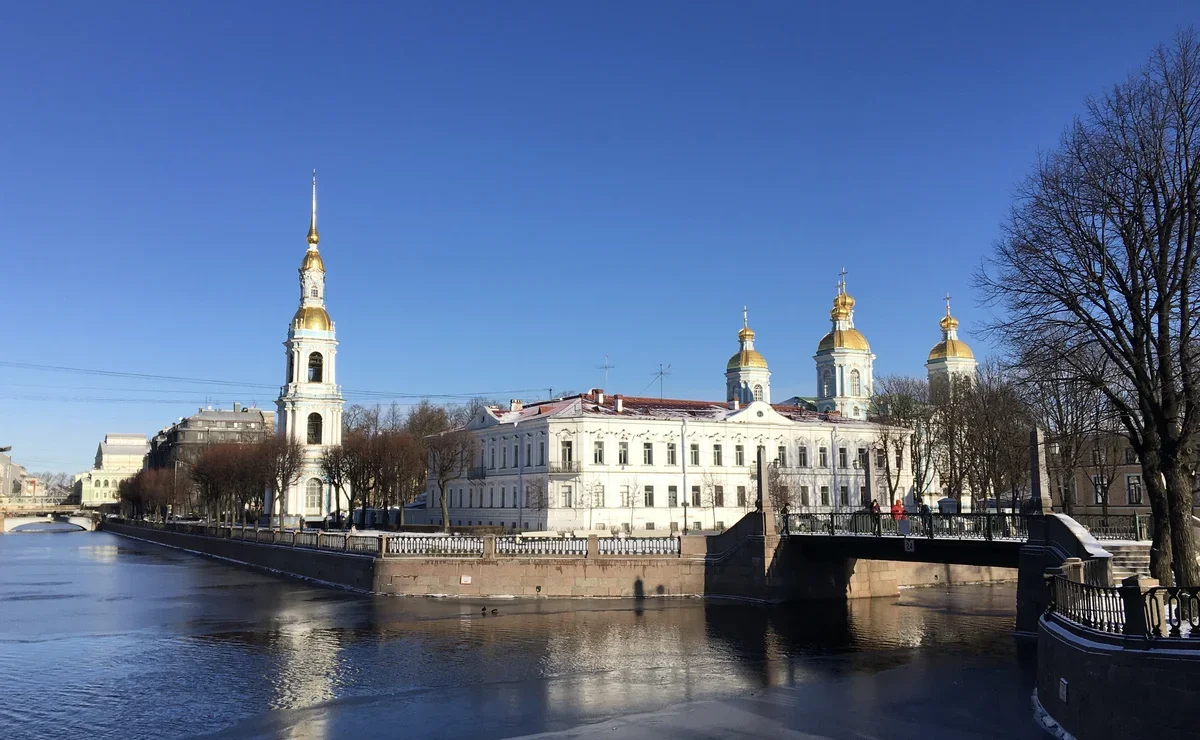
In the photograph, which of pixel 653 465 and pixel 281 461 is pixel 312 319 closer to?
pixel 281 461

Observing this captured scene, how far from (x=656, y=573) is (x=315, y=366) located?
64.4 metres

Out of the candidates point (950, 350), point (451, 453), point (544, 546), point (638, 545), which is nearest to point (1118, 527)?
point (638, 545)

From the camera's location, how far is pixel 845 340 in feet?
336

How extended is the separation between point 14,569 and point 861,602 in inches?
2164

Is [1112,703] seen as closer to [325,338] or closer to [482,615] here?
[482,615]

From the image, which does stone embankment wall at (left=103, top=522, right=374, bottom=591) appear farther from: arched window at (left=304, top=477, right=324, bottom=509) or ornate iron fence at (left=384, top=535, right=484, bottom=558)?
arched window at (left=304, top=477, right=324, bottom=509)

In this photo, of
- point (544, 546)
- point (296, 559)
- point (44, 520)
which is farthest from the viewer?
point (44, 520)

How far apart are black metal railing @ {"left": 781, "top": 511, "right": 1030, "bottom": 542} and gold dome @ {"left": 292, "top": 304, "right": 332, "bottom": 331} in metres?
67.0

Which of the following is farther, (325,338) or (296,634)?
(325,338)

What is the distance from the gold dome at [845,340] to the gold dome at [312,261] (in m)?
52.4

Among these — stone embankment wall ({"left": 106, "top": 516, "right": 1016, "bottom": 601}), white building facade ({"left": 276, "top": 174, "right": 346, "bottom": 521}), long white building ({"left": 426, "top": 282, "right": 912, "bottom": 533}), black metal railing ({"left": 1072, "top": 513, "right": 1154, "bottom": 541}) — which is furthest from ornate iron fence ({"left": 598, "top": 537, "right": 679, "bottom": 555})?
white building facade ({"left": 276, "top": 174, "right": 346, "bottom": 521})

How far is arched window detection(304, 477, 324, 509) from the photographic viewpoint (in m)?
99.4

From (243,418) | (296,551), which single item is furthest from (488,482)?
(243,418)

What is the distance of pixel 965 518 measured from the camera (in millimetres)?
37531
